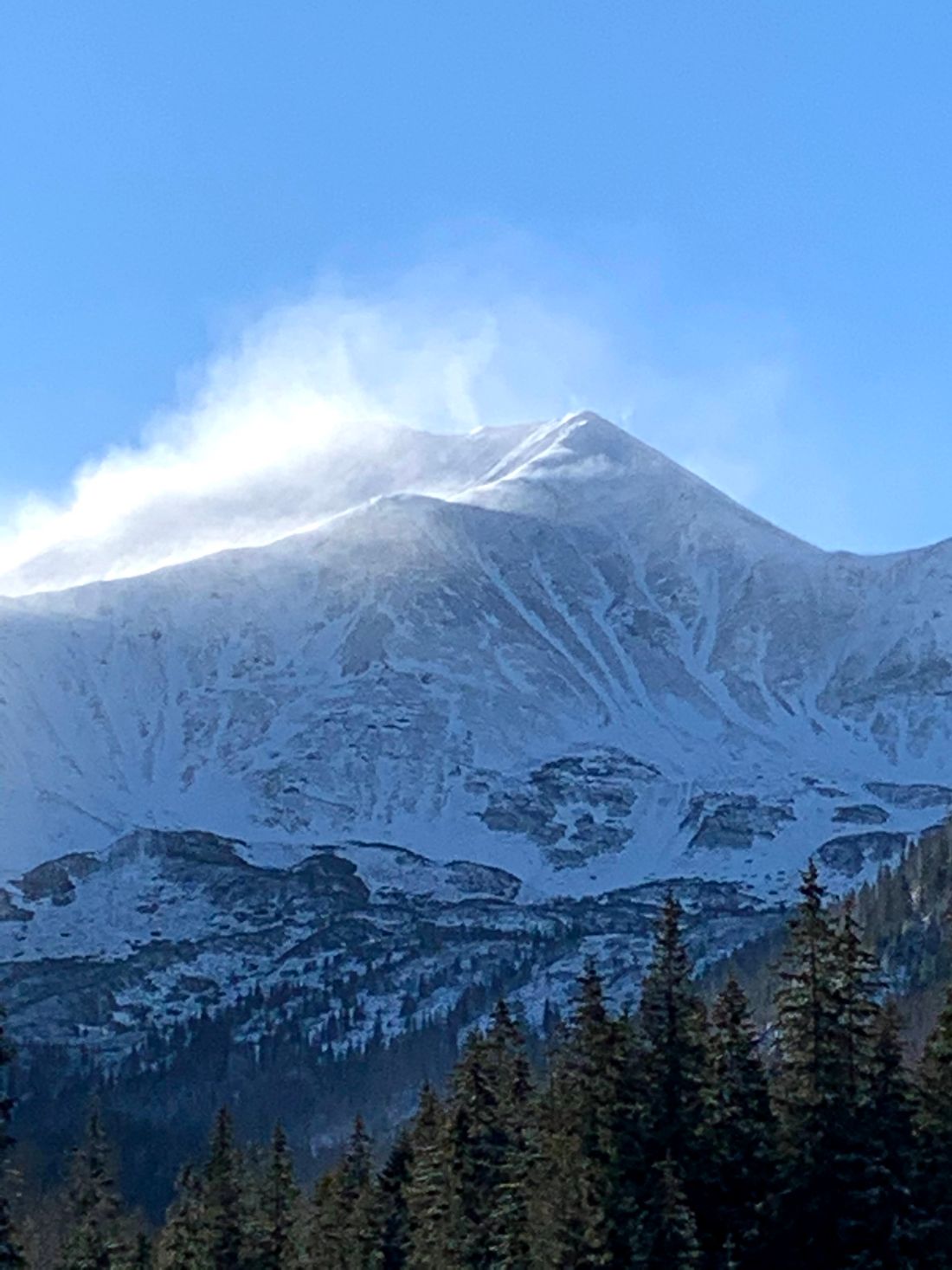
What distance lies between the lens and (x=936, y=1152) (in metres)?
55.1

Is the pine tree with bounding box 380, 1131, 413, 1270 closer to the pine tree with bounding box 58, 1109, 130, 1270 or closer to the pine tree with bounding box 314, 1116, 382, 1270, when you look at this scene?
the pine tree with bounding box 314, 1116, 382, 1270

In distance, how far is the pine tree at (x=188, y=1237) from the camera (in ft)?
251

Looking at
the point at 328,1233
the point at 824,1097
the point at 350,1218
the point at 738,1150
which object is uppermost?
the point at 824,1097

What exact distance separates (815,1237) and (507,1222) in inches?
450

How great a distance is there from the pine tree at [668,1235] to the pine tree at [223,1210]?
28.3m

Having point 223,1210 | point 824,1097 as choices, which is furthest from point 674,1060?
point 223,1210

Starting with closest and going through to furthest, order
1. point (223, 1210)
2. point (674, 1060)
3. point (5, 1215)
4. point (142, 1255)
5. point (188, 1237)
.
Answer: point (5, 1215)
point (674, 1060)
point (223, 1210)
point (188, 1237)
point (142, 1255)

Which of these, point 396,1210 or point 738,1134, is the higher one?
point 738,1134

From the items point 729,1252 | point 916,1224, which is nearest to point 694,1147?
point 729,1252

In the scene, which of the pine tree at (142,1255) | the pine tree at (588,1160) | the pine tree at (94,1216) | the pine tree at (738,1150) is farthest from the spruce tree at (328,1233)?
the pine tree at (738,1150)

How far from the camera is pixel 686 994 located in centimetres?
5741

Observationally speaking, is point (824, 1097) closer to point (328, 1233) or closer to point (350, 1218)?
point (350, 1218)

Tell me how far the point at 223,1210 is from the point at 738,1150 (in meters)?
28.5

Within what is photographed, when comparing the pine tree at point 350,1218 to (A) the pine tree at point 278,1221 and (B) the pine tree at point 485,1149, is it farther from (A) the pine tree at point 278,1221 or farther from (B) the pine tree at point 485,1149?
(B) the pine tree at point 485,1149
